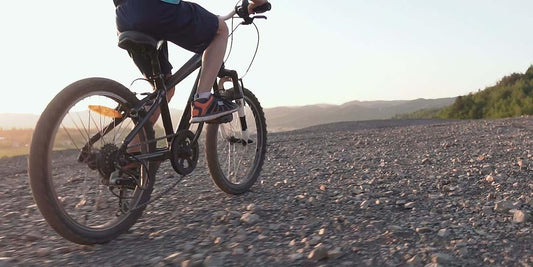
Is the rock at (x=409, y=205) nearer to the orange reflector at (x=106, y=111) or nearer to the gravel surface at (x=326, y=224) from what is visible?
the gravel surface at (x=326, y=224)

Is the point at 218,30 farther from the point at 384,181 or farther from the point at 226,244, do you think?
the point at 384,181

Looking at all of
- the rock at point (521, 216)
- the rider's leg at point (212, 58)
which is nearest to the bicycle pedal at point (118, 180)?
the rider's leg at point (212, 58)

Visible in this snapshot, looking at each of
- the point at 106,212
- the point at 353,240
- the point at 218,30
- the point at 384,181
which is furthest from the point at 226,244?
the point at 384,181

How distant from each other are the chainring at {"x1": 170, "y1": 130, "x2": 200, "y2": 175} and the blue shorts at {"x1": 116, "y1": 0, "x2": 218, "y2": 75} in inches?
19.8

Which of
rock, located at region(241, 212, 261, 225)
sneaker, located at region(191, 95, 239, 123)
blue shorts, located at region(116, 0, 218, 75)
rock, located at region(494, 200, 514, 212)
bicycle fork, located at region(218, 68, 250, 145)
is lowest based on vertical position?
rock, located at region(494, 200, 514, 212)

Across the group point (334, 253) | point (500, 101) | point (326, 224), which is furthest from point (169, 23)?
point (500, 101)

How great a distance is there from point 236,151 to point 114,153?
1.65m

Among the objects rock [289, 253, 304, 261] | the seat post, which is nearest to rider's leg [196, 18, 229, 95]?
the seat post

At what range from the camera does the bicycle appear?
228 centimetres

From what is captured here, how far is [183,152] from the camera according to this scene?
317 cm

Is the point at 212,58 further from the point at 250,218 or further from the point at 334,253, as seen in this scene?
the point at 334,253

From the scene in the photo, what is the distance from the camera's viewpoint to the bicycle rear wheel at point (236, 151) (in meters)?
A: 3.62

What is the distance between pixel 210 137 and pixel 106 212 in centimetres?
101

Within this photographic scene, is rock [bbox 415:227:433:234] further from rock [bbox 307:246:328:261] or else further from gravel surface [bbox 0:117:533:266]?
rock [bbox 307:246:328:261]
